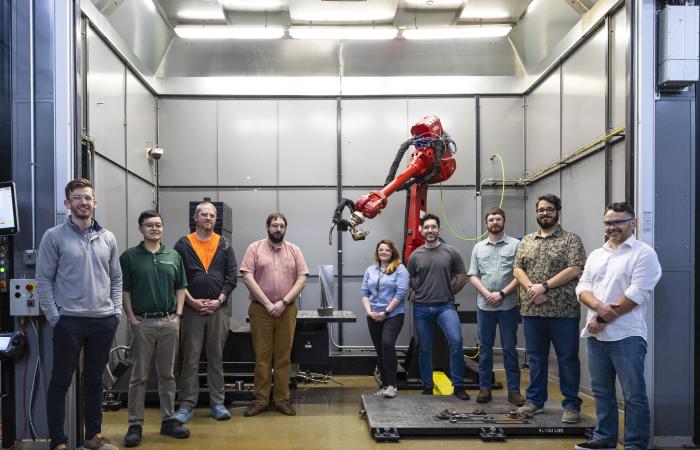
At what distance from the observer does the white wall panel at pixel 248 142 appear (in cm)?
745

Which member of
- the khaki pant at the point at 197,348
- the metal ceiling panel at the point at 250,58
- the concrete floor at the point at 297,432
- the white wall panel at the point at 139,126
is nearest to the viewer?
the concrete floor at the point at 297,432

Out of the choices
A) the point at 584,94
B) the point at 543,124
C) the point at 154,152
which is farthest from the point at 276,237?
the point at 543,124

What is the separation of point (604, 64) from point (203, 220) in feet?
12.4

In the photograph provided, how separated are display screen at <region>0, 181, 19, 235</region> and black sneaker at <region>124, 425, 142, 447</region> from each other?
154cm

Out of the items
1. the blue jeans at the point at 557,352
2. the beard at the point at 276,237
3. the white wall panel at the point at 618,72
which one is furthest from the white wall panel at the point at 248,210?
the white wall panel at the point at 618,72

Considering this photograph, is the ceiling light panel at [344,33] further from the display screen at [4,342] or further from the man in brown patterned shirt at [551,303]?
the display screen at [4,342]

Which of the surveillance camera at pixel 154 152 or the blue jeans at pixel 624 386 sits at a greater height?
the surveillance camera at pixel 154 152

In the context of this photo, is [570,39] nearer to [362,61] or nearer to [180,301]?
[362,61]

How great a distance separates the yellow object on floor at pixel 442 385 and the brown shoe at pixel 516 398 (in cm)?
58

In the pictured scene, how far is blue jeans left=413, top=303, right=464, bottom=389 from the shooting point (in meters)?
4.80

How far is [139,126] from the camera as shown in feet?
22.1

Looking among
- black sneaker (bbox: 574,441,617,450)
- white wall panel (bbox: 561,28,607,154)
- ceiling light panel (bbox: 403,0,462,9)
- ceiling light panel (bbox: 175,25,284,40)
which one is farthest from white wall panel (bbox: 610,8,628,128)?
ceiling light panel (bbox: 175,25,284,40)

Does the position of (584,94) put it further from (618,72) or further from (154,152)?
(154,152)

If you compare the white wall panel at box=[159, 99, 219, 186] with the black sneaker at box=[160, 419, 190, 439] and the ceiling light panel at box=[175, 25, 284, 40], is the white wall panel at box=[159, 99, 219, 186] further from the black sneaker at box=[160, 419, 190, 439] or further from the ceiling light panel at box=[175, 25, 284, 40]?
the black sneaker at box=[160, 419, 190, 439]
